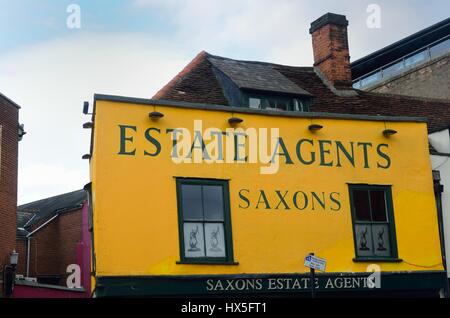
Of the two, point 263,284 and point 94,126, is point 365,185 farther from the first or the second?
point 94,126

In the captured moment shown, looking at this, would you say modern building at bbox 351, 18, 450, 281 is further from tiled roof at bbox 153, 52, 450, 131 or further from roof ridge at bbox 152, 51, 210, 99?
roof ridge at bbox 152, 51, 210, 99

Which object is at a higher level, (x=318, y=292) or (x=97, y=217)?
(x=97, y=217)

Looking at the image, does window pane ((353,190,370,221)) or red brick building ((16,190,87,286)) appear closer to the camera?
window pane ((353,190,370,221))

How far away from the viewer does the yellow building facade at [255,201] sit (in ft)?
45.8

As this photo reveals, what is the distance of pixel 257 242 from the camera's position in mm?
14898

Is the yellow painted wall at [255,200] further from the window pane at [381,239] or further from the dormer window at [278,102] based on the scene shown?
the dormer window at [278,102]

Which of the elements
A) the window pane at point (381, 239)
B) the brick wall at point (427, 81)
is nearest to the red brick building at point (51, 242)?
the brick wall at point (427, 81)

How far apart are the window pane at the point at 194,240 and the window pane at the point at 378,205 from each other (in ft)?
13.3

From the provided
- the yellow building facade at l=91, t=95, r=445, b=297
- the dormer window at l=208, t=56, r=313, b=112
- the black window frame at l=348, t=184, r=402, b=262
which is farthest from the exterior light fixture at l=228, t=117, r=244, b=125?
the black window frame at l=348, t=184, r=402, b=262

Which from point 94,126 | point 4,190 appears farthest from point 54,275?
point 94,126

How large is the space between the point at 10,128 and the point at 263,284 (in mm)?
11120

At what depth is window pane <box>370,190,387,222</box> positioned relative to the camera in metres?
16.0

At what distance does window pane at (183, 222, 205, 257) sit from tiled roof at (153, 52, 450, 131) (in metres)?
3.81

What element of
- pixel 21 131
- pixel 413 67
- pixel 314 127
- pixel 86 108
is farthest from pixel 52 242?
pixel 314 127
